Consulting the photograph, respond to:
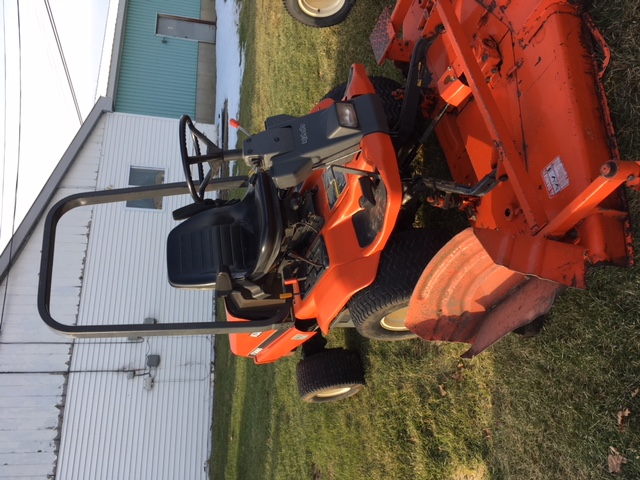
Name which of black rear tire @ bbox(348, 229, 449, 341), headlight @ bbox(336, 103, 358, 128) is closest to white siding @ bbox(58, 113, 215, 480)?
black rear tire @ bbox(348, 229, 449, 341)

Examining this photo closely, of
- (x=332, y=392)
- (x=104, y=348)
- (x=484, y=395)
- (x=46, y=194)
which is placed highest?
(x=46, y=194)

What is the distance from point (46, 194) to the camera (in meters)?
8.28

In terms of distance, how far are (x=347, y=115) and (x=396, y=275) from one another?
0.78 m

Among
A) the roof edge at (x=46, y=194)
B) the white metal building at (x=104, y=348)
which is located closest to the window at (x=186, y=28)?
the roof edge at (x=46, y=194)

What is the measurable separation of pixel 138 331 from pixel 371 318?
1170mm

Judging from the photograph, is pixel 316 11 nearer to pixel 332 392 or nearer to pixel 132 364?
pixel 332 392

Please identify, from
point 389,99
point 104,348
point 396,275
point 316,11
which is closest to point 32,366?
point 104,348

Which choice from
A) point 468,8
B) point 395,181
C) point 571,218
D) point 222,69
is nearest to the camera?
point 571,218

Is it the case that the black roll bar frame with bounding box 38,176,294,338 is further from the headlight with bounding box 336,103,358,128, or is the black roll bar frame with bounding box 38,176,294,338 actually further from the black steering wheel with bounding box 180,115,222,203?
the headlight with bounding box 336,103,358,128

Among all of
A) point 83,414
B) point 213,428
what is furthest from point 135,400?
point 213,428

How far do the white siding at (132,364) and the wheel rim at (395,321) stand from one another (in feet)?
20.5

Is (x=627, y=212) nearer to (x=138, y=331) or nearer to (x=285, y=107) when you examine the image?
(x=138, y=331)

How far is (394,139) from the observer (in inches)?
110

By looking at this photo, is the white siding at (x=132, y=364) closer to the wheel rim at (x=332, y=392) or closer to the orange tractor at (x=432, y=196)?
the wheel rim at (x=332, y=392)
